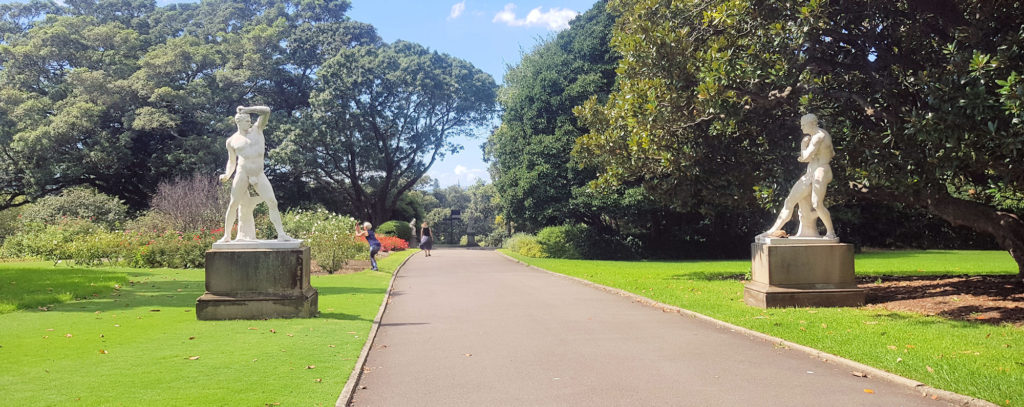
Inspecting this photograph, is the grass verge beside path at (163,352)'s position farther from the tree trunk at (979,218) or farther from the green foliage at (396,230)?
the green foliage at (396,230)

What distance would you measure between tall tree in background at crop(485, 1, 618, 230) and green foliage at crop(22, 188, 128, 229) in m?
Result: 17.6

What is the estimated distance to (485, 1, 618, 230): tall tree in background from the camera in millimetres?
25750

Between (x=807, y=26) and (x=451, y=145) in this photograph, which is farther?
(x=451, y=145)

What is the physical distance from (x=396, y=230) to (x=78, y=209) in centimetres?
1575

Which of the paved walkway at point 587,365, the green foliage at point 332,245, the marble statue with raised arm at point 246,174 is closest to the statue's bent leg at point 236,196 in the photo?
the marble statue with raised arm at point 246,174

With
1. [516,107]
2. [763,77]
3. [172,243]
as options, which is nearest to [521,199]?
[516,107]

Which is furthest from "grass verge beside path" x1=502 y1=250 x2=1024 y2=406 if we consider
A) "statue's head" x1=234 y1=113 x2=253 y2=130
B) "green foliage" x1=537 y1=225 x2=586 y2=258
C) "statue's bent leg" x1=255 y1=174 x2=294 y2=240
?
"green foliage" x1=537 y1=225 x2=586 y2=258

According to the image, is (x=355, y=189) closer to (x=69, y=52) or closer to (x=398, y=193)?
(x=398, y=193)

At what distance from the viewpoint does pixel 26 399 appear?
188 inches

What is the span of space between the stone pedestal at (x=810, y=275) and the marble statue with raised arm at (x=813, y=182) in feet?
1.12

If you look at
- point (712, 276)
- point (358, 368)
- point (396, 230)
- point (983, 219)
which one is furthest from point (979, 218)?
point (396, 230)

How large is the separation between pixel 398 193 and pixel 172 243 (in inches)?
895

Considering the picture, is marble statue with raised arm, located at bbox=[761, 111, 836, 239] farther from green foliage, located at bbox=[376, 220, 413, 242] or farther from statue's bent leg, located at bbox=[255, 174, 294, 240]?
green foliage, located at bbox=[376, 220, 413, 242]

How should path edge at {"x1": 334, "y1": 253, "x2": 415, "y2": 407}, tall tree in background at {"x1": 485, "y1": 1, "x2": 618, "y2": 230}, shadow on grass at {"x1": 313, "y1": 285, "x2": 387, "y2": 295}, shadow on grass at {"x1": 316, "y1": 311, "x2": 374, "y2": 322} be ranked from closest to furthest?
path edge at {"x1": 334, "y1": 253, "x2": 415, "y2": 407} < shadow on grass at {"x1": 316, "y1": 311, "x2": 374, "y2": 322} < shadow on grass at {"x1": 313, "y1": 285, "x2": 387, "y2": 295} < tall tree in background at {"x1": 485, "y1": 1, "x2": 618, "y2": 230}
